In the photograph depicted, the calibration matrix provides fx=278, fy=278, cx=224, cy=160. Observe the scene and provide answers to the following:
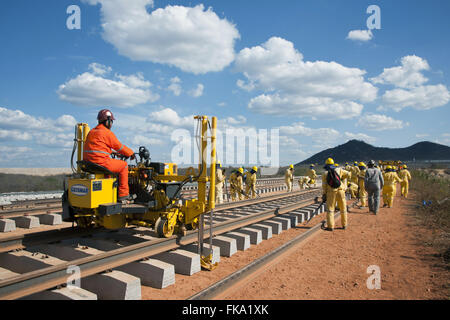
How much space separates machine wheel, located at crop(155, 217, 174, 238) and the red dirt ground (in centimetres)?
87

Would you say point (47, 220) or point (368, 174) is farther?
point (368, 174)

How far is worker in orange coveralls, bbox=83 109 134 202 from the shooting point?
4.48 metres

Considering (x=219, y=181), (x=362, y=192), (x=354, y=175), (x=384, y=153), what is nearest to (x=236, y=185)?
(x=219, y=181)

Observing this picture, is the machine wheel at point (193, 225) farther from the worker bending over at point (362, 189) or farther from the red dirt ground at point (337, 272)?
the worker bending over at point (362, 189)

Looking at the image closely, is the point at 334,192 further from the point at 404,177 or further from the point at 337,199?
the point at 404,177

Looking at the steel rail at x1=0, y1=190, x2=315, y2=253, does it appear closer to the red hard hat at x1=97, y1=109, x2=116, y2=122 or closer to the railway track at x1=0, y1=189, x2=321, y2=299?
the railway track at x1=0, y1=189, x2=321, y2=299

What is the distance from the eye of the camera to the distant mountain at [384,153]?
125125 mm

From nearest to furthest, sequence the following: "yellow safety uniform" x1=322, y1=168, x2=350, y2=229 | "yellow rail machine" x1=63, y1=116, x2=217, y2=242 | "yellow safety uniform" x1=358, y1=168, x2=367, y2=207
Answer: "yellow rail machine" x1=63, y1=116, x2=217, y2=242
"yellow safety uniform" x1=322, y1=168, x2=350, y2=229
"yellow safety uniform" x1=358, y1=168, x2=367, y2=207

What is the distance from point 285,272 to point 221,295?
1.41 m

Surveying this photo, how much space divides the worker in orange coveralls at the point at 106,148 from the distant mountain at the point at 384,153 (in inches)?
5005

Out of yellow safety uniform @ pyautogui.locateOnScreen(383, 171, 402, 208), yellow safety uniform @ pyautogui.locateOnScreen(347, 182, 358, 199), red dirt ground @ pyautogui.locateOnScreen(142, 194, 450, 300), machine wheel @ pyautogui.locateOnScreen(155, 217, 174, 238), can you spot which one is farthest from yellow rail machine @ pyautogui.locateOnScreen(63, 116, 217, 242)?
yellow safety uniform @ pyautogui.locateOnScreen(347, 182, 358, 199)

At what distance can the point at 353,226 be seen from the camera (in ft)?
28.9
